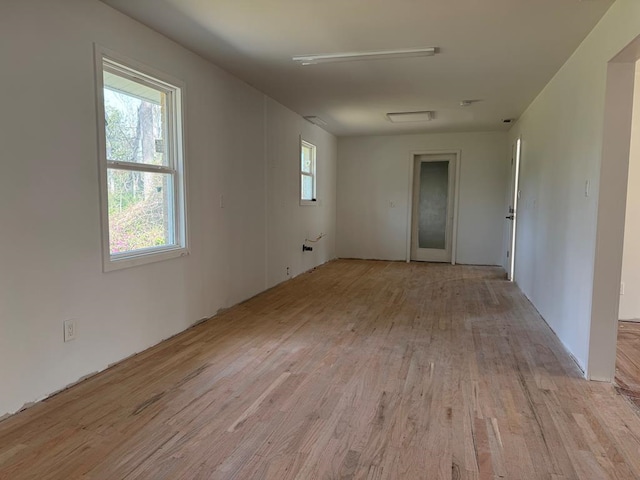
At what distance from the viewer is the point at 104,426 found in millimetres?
2035

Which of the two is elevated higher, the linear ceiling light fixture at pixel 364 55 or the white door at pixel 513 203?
the linear ceiling light fixture at pixel 364 55

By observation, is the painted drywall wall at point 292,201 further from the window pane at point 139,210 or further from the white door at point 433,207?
the window pane at point 139,210

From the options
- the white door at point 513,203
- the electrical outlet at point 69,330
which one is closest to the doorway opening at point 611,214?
the electrical outlet at point 69,330

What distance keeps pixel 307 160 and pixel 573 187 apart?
13.8 ft

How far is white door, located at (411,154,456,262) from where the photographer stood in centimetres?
752

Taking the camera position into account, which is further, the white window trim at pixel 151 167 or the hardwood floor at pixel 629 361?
the white window trim at pixel 151 167

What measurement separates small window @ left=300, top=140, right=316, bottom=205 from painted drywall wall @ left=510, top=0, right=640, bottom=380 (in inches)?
125

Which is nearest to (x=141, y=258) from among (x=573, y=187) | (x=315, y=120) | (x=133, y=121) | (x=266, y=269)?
(x=133, y=121)

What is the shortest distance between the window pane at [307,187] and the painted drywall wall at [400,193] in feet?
4.60

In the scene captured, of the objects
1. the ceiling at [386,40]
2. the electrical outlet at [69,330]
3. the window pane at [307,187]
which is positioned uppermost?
the ceiling at [386,40]

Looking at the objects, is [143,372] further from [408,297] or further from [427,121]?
[427,121]

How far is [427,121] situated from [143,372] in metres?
5.28

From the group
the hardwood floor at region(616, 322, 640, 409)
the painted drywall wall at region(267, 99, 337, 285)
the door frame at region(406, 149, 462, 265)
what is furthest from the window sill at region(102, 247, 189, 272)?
the door frame at region(406, 149, 462, 265)

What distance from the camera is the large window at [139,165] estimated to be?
107 inches
